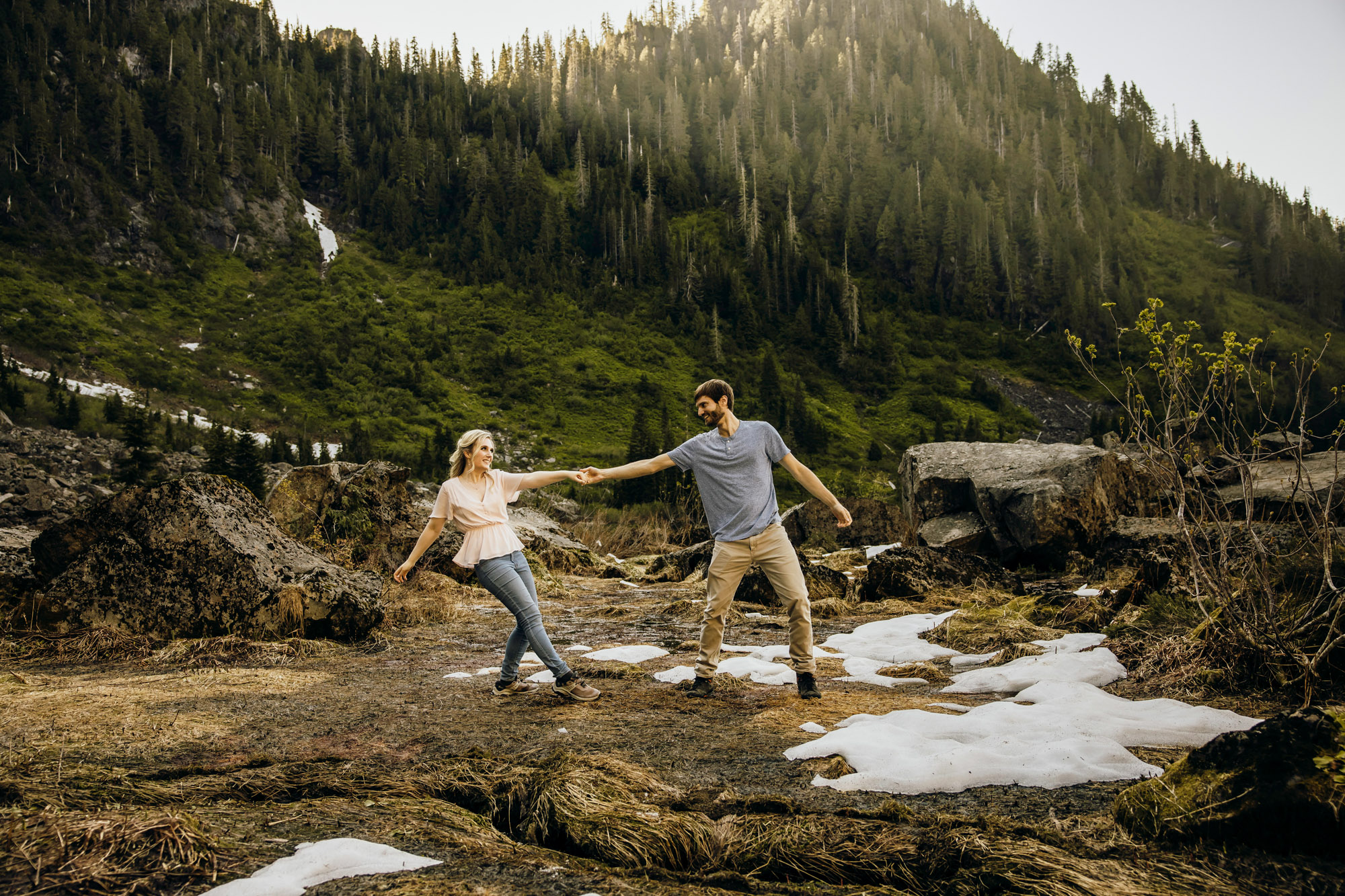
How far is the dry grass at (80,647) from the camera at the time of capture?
20.2ft

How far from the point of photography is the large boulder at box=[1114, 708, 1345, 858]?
2148 mm

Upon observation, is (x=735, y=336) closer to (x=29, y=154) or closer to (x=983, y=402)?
(x=983, y=402)

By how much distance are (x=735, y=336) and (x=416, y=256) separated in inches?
1358

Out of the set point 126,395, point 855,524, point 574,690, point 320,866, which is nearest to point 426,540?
point 574,690

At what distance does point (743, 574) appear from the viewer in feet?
16.6

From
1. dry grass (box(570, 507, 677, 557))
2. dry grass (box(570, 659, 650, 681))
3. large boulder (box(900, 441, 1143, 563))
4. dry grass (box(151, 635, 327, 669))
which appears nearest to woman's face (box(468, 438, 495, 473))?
dry grass (box(570, 659, 650, 681))

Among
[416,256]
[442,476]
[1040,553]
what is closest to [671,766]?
[1040,553]

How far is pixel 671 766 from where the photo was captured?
346 cm

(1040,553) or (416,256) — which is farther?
(416,256)

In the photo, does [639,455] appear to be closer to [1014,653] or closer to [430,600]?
[430,600]

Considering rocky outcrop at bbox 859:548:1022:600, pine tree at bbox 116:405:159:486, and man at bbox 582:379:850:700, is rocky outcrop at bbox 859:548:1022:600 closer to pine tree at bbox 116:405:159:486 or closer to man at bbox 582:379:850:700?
man at bbox 582:379:850:700

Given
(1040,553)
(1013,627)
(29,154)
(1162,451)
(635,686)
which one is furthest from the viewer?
(29,154)

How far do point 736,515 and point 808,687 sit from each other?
3.88 feet

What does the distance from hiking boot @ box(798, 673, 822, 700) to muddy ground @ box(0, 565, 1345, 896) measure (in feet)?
0.18
